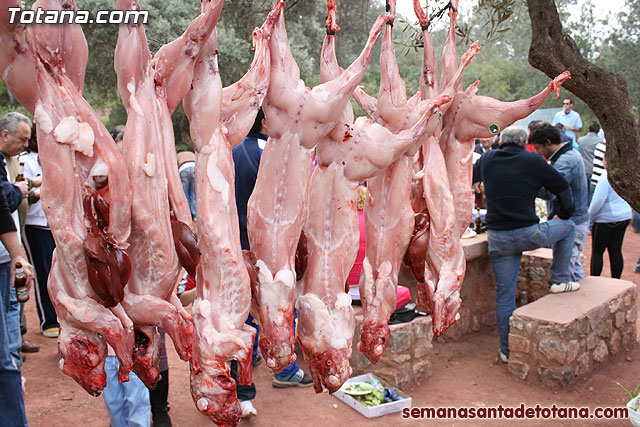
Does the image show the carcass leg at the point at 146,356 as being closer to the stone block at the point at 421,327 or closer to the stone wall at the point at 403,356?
the stone wall at the point at 403,356

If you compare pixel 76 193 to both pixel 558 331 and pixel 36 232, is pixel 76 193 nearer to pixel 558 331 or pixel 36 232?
pixel 36 232

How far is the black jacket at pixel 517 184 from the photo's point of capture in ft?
18.3

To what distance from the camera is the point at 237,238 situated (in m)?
2.02

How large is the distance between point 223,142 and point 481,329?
20.3 ft

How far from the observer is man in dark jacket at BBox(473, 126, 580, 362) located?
18.4 feet

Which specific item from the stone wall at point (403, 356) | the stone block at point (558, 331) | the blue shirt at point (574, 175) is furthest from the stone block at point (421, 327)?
the blue shirt at point (574, 175)

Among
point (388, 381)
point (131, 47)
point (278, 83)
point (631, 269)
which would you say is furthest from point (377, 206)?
point (631, 269)

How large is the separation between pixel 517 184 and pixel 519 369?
202cm

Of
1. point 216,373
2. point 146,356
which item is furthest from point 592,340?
point 146,356

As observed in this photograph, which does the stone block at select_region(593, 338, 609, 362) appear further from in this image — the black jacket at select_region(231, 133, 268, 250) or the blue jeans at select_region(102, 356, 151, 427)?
the blue jeans at select_region(102, 356, 151, 427)

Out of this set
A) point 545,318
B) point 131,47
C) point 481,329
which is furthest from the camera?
point 481,329

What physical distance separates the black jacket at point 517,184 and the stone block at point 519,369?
1485mm

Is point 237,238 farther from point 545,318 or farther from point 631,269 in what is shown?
point 631,269

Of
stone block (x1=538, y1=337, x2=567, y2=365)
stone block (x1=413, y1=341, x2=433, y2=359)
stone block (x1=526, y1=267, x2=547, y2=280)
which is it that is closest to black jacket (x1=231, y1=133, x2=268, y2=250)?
stone block (x1=413, y1=341, x2=433, y2=359)
